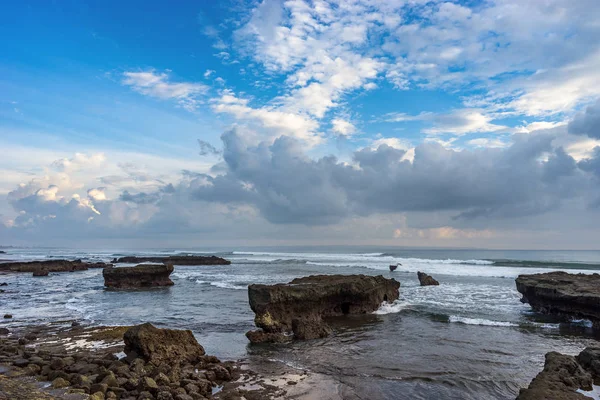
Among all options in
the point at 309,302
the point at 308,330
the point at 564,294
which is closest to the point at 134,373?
the point at 308,330

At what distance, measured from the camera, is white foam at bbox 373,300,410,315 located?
2011 cm

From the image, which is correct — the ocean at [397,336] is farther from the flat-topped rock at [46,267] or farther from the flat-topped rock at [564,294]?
the flat-topped rock at [46,267]

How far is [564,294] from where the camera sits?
1822 cm

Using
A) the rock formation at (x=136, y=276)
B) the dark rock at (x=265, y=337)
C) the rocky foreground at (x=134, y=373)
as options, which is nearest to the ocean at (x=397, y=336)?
the dark rock at (x=265, y=337)

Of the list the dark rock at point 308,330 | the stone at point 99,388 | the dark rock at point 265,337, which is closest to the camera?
the stone at point 99,388

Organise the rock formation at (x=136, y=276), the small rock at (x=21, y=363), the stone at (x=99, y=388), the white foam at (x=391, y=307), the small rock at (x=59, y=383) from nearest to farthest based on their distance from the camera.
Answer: the stone at (x=99, y=388)
the small rock at (x=59, y=383)
the small rock at (x=21, y=363)
the white foam at (x=391, y=307)
the rock formation at (x=136, y=276)

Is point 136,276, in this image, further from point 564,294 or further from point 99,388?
point 564,294

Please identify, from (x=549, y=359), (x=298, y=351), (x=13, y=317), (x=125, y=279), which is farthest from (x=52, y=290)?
(x=549, y=359)

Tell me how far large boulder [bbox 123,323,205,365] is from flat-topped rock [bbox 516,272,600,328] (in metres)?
17.0

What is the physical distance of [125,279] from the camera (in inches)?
1293

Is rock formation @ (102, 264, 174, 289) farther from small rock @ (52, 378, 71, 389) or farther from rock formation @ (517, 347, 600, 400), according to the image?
rock formation @ (517, 347, 600, 400)

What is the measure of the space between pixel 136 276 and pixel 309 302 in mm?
21980

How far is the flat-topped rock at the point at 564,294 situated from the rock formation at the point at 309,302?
7711 mm

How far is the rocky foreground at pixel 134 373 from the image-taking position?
8250mm
